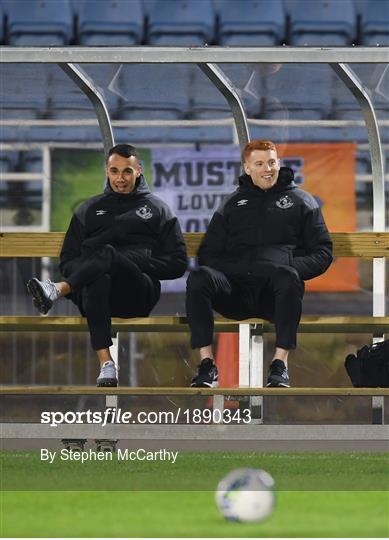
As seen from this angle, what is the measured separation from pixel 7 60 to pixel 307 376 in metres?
2.19

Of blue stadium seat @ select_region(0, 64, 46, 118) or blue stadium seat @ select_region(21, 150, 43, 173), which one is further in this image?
blue stadium seat @ select_region(21, 150, 43, 173)

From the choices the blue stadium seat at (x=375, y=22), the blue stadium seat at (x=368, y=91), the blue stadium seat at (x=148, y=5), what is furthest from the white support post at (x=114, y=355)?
the blue stadium seat at (x=148, y=5)

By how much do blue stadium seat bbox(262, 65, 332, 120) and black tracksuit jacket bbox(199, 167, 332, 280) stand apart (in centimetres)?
74

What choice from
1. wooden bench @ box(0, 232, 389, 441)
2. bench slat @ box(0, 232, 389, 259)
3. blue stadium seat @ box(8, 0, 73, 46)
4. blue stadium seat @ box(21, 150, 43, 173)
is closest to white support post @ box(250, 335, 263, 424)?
wooden bench @ box(0, 232, 389, 441)

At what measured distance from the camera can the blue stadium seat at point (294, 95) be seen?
669 cm

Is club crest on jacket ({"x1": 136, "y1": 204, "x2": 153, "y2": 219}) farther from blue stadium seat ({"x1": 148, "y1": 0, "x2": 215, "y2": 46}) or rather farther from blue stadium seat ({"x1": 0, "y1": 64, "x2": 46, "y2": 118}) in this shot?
blue stadium seat ({"x1": 148, "y1": 0, "x2": 215, "y2": 46})

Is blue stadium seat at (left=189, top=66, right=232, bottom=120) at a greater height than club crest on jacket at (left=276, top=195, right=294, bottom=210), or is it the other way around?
blue stadium seat at (left=189, top=66, right=232, bottom=120)

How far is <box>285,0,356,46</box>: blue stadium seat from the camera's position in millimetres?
14039

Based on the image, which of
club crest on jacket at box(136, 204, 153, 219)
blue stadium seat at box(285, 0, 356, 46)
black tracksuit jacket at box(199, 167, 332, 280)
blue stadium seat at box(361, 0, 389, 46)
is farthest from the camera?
blue stadium seat at box(285, 0, 356, 46)

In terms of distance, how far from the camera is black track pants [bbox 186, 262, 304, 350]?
223 inches

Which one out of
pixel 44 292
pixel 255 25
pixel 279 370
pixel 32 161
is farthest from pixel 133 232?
pixel 255 25

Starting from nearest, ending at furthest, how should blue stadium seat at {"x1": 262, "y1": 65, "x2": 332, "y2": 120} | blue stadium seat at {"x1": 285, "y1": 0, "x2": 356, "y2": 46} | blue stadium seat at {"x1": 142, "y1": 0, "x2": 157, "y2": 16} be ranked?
blue stadium seat at {"x1": 262, "y1": 65, "x2": 332, "y2": 120} → blue stadium seat at {"x1": 285, "y1": 0, "x2": 356, "y2": 46} → blue stadium seat at {"x1": 142, "y1": 0, "x2": 157, "y2": 16}

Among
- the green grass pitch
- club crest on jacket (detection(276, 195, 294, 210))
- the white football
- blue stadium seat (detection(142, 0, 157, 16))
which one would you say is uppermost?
blue stadium seat (detection(142, 0, 157, 16))

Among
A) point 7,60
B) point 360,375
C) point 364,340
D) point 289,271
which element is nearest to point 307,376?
point 364,340
